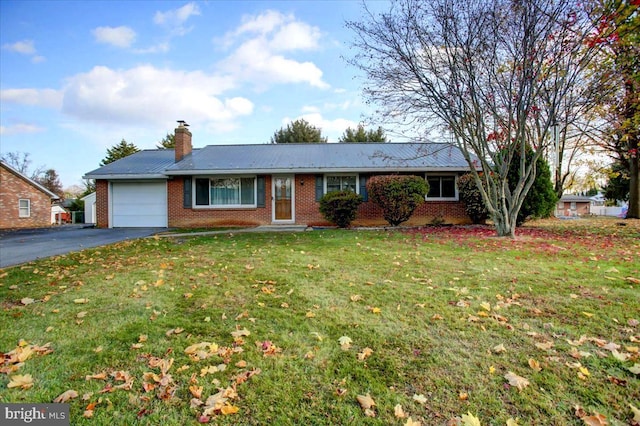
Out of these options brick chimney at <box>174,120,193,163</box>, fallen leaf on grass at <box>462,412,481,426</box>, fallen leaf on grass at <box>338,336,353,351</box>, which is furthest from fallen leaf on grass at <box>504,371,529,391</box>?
brick chimney at <box>174,120,193,163</box>

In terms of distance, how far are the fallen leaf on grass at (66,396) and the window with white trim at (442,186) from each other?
1307 centimetres

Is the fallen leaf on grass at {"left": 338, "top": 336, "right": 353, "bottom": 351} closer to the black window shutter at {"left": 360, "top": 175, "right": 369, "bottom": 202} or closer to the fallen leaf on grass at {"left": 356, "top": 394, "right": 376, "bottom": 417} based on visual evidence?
the fallen leaf on grass at {"left": 356, "top": 394, "right": 376, "bottom": 417}

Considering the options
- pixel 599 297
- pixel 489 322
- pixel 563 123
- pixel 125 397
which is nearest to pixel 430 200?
pixel 563 123

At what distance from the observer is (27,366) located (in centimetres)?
233

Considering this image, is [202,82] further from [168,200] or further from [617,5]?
[617,5]

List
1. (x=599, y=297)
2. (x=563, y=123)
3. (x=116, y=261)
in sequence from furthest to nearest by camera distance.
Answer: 1. (x=563, y=123)
2. (x=116, y=261)
3. (x=599, y=297)

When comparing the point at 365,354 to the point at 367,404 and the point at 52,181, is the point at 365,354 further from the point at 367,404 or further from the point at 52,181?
the point at 52,181

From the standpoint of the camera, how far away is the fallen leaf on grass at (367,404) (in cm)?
182

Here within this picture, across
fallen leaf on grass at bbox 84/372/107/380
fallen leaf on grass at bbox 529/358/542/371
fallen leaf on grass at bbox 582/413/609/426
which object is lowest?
fallen leaf on grass at bbox 582/413/609/426

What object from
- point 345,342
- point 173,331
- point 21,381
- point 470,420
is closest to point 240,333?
point 173,331

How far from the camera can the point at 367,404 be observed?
1889mm

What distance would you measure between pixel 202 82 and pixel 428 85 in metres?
9.72

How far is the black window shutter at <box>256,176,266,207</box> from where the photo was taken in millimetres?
13352

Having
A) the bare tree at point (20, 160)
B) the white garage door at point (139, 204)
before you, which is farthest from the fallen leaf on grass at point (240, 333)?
the bare tree at point (20, 160)
